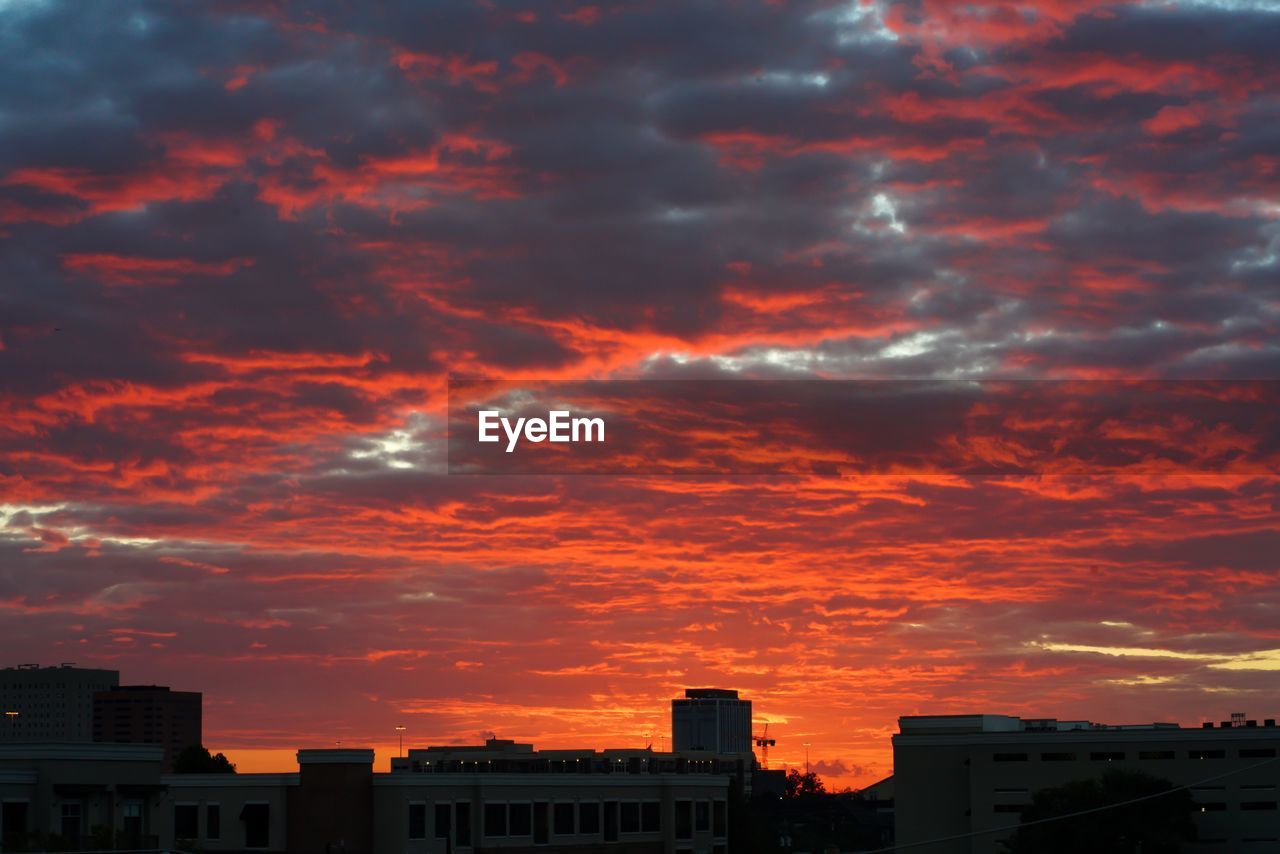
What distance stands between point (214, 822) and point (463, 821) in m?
16.8

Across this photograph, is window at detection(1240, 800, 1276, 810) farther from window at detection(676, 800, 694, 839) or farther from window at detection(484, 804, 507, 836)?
window at detection(484, 804, 507, 836)

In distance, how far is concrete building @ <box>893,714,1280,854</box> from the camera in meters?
168

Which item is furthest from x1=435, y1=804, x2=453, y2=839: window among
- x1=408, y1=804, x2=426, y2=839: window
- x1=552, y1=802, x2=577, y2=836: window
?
x1=552, y1=802, x2=577, y2=836: window

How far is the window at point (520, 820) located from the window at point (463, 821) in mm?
3568

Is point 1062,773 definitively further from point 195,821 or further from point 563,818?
point 195,821

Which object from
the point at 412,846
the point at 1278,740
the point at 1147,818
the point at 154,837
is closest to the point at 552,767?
the point at 412,846

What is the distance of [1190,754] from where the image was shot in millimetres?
174125

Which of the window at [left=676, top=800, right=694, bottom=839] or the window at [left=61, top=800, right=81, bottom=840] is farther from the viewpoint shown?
the window at [left=676, top=800, right=694, bottom=839]

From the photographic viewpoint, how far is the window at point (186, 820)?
10575 cm

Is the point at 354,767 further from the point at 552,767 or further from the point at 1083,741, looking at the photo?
the point at 1083,741

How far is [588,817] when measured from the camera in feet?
397

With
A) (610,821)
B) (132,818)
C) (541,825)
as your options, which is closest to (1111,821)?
(610,821)

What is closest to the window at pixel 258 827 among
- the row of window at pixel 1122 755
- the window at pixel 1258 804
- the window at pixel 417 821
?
the window at pixel 417 821

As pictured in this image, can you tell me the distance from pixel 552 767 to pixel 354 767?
2400 centimetres
